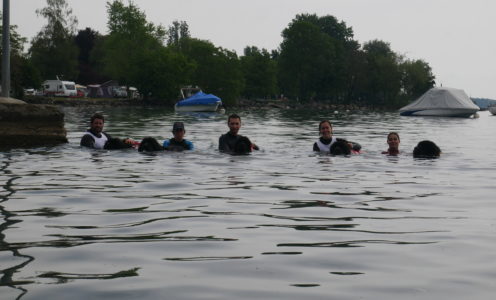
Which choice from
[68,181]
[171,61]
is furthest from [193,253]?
[171,61]

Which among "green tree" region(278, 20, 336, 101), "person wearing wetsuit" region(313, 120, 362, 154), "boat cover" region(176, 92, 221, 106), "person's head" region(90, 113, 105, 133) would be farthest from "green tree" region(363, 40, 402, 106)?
"person's head" region(90, 113, 105, 133)

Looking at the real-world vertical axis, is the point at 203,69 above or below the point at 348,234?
above

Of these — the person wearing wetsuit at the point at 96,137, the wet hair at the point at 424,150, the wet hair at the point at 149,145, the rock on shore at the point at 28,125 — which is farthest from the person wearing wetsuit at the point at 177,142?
the wet hair at the point at 424,150

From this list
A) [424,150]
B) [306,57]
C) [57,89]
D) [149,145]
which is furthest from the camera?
[306,57]

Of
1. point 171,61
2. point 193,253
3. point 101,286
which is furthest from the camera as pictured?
point 171,61

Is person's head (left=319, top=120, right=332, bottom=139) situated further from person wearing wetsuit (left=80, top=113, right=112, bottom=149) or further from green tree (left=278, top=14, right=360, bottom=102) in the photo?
green tree (left=278, top=14, right=360, bottom=102)

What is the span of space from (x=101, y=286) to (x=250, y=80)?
10401cm

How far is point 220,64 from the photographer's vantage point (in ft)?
301

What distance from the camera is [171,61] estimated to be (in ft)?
271

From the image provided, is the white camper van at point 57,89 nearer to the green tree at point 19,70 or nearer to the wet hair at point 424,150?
the green tree at point 19,70

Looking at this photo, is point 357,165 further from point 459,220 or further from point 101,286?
point 101,286

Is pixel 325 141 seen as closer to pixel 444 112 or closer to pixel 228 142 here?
pixel 228 142

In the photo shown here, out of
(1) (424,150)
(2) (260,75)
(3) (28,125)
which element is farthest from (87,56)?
(1) (424,150)

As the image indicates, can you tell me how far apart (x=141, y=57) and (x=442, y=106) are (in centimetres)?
3844
